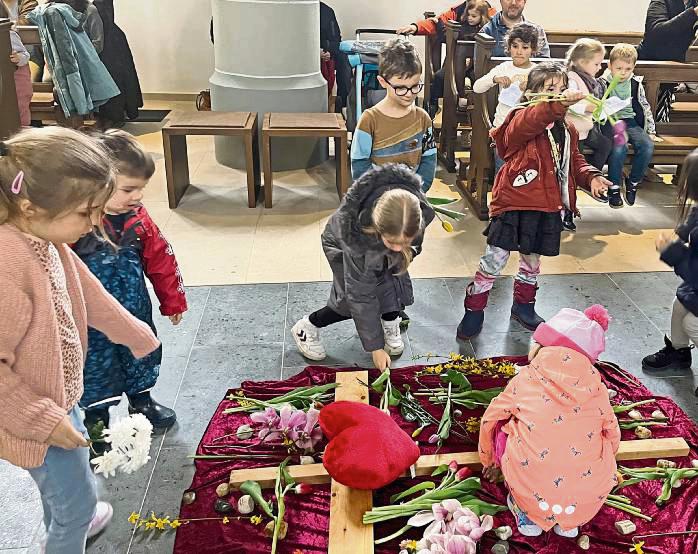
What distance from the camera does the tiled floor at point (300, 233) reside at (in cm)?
372

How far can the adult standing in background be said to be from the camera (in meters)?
5.14

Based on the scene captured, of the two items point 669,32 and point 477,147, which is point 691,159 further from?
point 669,32

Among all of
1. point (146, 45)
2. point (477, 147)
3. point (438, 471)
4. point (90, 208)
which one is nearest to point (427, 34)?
point (477, 147)

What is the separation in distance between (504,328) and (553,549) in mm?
1353

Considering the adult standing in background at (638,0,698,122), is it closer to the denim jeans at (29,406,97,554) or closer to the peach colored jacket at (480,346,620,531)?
the peach colored jacket at (480,346,620,531)

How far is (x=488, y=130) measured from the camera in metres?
4.30

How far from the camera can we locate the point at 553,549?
1.86 meters

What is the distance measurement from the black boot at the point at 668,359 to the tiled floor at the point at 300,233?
966 millimetres

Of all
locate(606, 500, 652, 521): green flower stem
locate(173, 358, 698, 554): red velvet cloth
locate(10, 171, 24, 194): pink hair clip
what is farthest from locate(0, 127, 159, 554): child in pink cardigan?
locate(606, 500, 652, 521): green flower stem

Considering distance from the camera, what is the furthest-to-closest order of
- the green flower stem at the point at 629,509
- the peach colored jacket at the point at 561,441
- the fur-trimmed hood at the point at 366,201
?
the fur-trimmed hood at the point at 366,201, the green flower stem at the point at 629,509, the peach colored jacket at the point at 561,441

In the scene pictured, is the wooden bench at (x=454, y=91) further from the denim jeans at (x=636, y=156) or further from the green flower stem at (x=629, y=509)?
the green flower stem at (x=629, y=509)

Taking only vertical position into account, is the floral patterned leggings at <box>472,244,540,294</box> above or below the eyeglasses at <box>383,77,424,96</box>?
below

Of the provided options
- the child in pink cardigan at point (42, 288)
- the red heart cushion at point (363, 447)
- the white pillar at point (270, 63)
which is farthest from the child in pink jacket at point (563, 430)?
the white pillar at point (270, 63)

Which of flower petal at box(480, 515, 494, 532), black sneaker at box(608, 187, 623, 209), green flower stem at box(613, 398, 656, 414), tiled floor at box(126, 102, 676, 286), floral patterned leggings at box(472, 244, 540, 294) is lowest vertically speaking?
tiled floor at box(126, 102, 676, 286)
